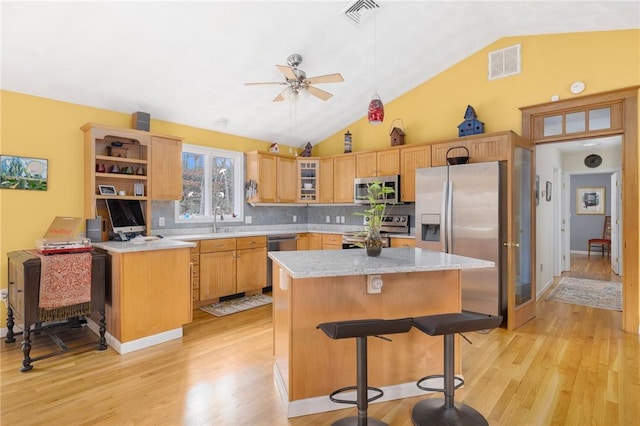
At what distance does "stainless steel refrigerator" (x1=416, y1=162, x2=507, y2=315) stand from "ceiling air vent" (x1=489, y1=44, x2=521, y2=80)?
1.36 metres

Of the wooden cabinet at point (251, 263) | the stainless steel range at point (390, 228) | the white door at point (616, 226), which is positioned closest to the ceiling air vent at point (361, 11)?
the stainless steel range at point (390, 228)

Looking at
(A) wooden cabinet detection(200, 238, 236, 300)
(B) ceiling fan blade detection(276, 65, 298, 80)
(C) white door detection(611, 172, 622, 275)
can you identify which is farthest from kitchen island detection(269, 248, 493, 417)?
(C) white door detection(611, 172, 622, 275)

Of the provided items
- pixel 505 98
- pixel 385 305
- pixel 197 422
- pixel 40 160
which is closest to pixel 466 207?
pixel 505 98

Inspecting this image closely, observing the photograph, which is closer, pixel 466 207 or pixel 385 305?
pixel 385 305

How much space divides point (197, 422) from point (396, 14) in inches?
158

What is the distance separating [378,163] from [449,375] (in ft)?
11.8

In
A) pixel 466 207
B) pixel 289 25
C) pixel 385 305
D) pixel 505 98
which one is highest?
pixel 289 25

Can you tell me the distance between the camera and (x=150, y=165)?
13.3ft

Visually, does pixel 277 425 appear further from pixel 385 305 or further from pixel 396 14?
pixel 396 14

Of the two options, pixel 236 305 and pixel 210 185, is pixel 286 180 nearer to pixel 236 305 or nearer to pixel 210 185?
pixel 210 185

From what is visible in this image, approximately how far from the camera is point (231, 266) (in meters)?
4.70

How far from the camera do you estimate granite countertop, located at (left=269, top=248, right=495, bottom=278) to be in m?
2.01

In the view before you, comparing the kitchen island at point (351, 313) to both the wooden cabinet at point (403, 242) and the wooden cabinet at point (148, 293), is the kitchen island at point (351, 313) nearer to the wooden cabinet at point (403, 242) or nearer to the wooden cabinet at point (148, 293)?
the wooden cabinet at point (148, 293)

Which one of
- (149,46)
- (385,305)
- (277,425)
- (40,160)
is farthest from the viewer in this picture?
(40,160)
